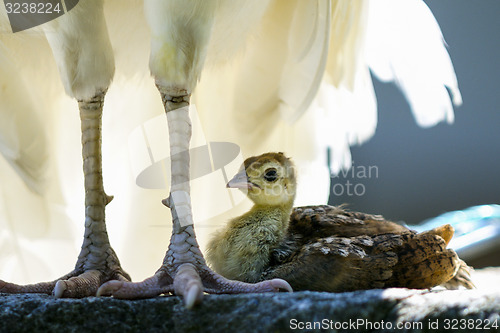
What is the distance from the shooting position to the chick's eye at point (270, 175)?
1481 mm

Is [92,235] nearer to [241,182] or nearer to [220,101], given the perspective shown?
[241,182]

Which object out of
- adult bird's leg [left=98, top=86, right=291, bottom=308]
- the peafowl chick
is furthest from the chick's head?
adult bird's leg [left=98, top=86, right=291, bottom=308]

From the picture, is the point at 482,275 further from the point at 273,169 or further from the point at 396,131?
the point at 396,131

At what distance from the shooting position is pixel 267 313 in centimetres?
98

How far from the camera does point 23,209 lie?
2053mm

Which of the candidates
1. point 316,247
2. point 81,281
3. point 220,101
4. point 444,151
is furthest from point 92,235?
point 444,151

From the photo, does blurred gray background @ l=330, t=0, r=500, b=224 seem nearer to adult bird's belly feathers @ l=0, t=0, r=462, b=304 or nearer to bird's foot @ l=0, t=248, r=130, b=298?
adult bird's belly feathers @ l=0, t=0, r=462, b=304

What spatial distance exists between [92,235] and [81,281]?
0.16m

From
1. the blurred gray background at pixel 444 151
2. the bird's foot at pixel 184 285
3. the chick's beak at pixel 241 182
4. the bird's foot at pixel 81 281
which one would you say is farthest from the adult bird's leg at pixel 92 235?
the blurred gray background at pixel 444 151

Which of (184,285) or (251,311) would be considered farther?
(184,285)

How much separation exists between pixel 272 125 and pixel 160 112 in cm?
38

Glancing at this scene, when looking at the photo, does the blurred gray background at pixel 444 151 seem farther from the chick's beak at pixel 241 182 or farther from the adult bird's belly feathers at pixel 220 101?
the chick's beak at pixel 241 182

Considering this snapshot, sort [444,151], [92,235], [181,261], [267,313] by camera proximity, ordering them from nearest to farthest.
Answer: [267,313]
[181,261]
[92,235]
[444,151]

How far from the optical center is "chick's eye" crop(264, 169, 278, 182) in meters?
1.48
